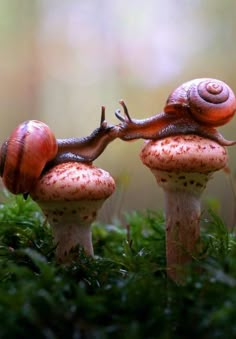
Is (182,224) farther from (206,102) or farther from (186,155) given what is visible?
(206,102)

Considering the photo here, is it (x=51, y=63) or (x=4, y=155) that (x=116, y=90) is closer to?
(x=51, y=63)

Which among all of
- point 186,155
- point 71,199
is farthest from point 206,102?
point 71,199

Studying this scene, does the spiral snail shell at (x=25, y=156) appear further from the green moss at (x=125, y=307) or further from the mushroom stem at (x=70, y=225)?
the green moss at (x=125, y=307)

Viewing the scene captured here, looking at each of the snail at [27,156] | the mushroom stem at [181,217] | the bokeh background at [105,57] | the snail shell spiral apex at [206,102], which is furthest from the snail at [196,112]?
the bokeh background at [105,57]

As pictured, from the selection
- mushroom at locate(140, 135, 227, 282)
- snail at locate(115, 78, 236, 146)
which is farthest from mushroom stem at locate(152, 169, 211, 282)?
snail at locate(115, 78, 236, 146)

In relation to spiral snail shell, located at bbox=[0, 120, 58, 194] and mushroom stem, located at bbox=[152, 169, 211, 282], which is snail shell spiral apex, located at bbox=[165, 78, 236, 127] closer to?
mushroom stem, located at bbox=[152, 169, 211, 282]
